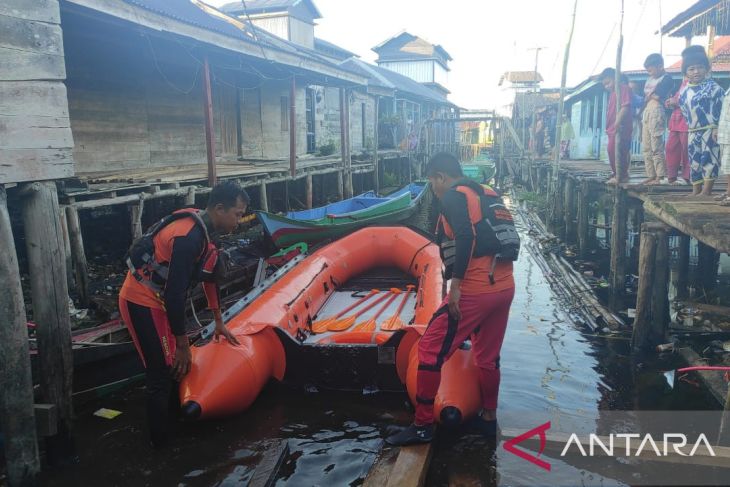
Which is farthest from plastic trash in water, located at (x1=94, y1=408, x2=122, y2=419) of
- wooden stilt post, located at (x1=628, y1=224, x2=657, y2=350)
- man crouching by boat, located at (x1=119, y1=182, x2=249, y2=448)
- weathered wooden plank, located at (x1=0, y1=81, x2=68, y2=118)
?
wooden stilt post, located at (x1=628, y1=224, x2=657, y2=350)

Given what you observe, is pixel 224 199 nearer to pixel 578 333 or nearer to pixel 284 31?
pixel 578 333

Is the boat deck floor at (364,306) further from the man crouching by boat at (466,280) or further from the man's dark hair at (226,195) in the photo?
the man's dark hair at (226,195)

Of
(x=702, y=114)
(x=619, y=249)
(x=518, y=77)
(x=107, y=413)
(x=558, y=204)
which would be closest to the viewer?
(x=107, y=413)

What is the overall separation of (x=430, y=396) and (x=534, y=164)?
17.8m

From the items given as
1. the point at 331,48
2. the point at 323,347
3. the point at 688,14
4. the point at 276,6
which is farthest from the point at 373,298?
the point at 331,48

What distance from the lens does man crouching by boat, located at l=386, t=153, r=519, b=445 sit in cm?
364

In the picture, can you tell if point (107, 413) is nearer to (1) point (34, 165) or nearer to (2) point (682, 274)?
(1) point (34, 165)

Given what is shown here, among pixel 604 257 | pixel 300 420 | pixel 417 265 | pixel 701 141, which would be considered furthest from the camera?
pixel 604 257

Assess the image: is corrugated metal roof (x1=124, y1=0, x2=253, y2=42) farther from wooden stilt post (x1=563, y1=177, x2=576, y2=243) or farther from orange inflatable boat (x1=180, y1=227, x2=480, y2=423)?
wooden stilt post (x1=563, y1=177, x2=576, y2=243)

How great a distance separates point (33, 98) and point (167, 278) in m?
1.47

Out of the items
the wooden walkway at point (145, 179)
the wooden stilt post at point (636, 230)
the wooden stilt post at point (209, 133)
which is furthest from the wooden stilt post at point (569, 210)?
the wooden stilt post at point (209, 133)

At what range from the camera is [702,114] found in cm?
576

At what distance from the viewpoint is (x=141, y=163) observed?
11047mm

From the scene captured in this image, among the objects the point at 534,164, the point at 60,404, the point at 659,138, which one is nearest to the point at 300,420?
the point at 60,404
